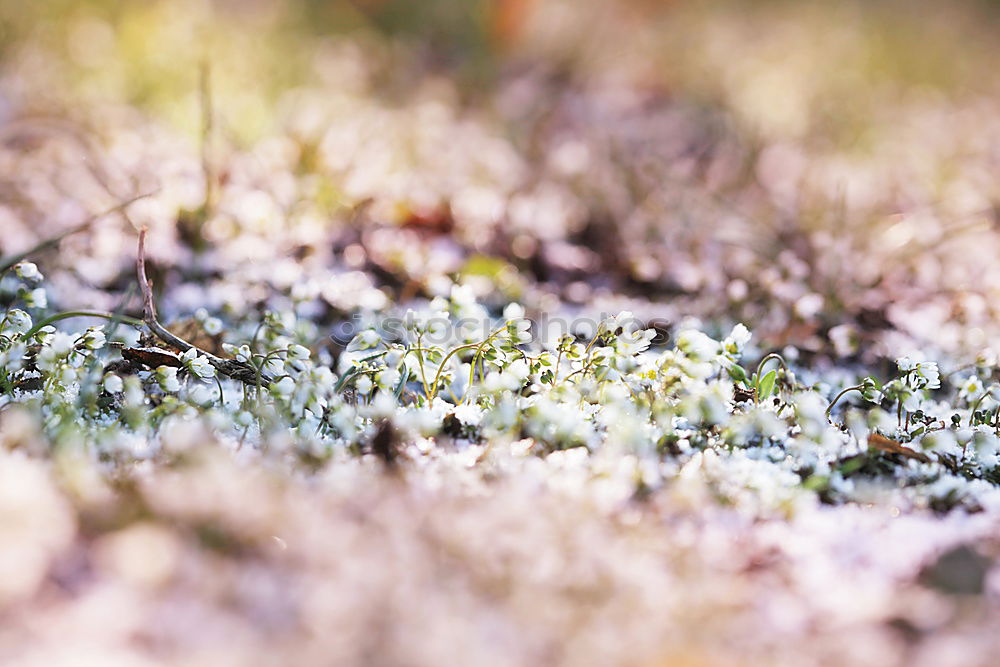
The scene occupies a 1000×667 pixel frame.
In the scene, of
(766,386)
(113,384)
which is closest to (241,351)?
(113,384)

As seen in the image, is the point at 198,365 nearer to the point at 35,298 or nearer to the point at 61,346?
the point at 61,346

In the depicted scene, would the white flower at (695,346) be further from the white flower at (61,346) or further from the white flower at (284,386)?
the white flower at (61,346)

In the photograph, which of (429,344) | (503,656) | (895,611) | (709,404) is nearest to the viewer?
(503,656)

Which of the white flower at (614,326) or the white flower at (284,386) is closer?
the white flower at (284,386)

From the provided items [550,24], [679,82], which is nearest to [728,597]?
[679,82]

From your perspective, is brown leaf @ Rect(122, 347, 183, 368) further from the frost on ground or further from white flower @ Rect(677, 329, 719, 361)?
white flower @ Rect(677, 329, 719, 361)

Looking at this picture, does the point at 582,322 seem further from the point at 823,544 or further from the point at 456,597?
the point at 456,597

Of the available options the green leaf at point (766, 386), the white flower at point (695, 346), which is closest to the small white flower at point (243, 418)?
the white flower at point (695, 346)
